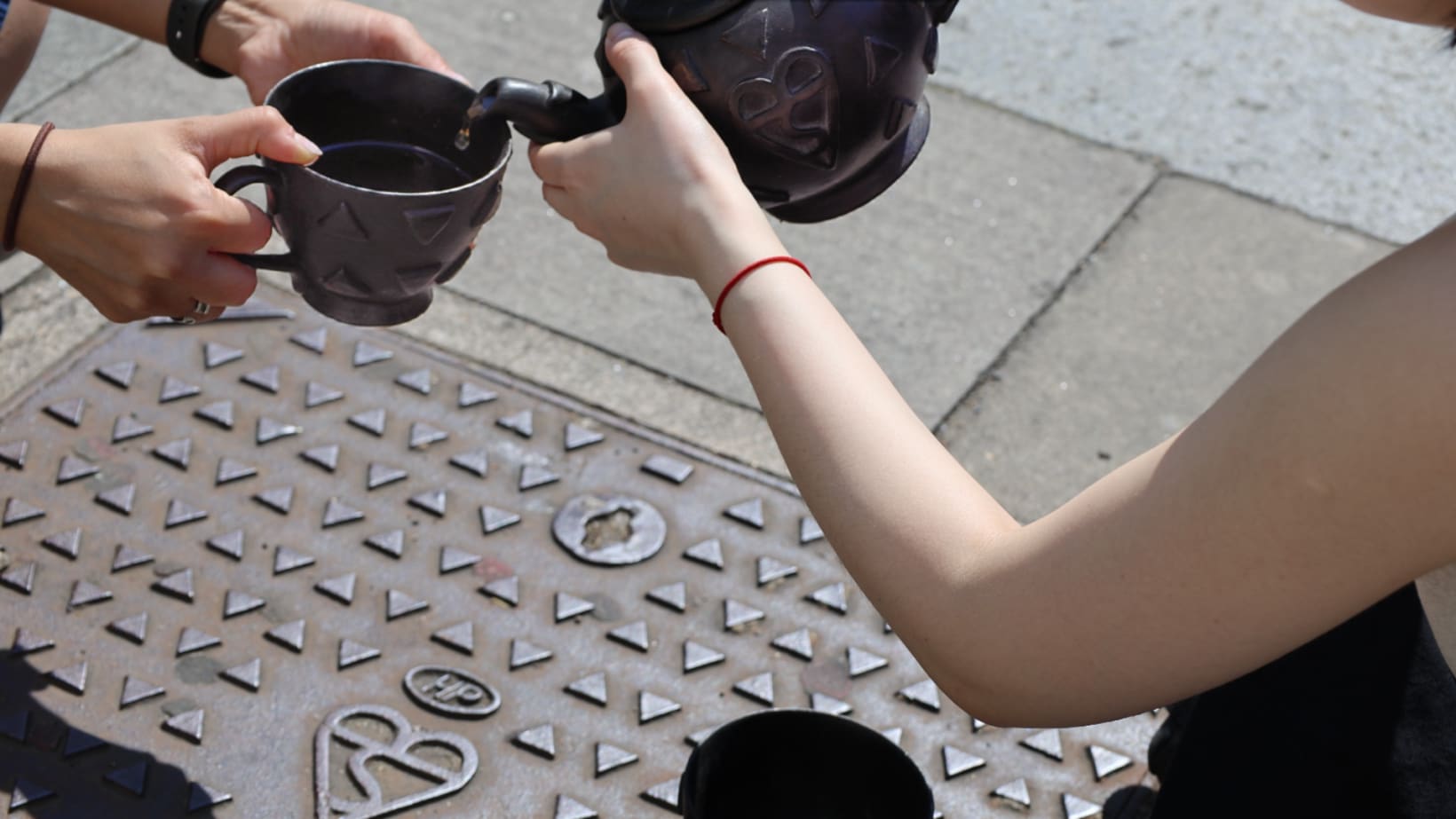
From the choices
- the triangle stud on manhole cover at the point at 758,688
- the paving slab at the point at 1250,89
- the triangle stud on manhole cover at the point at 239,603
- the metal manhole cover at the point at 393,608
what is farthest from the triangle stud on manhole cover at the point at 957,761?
the paving slab at the point at 1250,89

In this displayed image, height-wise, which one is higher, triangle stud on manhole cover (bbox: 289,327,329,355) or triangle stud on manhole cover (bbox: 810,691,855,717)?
triangle stud on manhole cover (bbox: 289,327,329,355)

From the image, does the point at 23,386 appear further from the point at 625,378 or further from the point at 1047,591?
the point at 1047,591

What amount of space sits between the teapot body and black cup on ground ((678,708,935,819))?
0.65 metres

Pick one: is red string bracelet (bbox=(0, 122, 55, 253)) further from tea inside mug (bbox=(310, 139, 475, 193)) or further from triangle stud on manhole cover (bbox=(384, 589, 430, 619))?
triangle stud on manhole cover (bbox=(384, 589, 430, 619))

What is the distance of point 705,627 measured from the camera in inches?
86.6

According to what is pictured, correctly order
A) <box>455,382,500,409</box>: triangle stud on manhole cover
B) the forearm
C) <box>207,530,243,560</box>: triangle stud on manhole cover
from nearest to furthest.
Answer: the forearm
<box>207,530,243,560</box>: triangle stud on manhole cover
<box>455,382,500,409</box>: triangle stud on manhole cover

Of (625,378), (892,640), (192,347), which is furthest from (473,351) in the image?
(892,640)

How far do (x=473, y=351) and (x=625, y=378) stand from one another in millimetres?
266

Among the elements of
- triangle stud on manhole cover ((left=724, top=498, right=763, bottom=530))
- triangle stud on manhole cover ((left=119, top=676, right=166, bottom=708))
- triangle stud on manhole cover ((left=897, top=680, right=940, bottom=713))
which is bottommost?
triangle stud on manhole cover ((left=897, top=680, right=940, bottom=713))

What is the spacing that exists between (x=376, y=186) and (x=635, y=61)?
0.39 meters

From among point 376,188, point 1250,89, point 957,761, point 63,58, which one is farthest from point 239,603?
point 1250,89

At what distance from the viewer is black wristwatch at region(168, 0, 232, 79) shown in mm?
1992

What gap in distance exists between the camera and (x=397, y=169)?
1.66 m

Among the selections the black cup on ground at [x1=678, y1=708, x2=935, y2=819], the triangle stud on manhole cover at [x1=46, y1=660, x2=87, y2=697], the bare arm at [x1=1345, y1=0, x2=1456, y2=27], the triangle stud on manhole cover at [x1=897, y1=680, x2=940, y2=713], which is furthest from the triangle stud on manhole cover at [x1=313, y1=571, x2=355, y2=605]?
the bare arm at [x1=1345, y1=0, x2=1456, y2=27]
